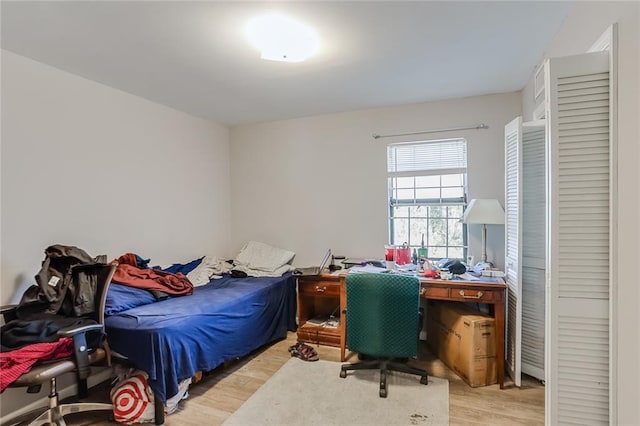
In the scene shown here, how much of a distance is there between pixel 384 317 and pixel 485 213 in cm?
140

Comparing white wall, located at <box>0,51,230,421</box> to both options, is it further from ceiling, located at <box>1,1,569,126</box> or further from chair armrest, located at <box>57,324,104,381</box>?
chair armrest, located at <box>57,324,104,381</box>

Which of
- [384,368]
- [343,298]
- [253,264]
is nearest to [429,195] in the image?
[343,298]

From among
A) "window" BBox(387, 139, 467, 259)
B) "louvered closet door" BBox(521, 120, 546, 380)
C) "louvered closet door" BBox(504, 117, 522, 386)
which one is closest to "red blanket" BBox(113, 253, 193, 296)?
"window" BBox(387, 139, 467, 259)

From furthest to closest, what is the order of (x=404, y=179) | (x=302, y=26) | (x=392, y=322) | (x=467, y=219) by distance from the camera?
(x=404, y=179), (x=467, y=219), (x=392, y=322), (x=302, y=26)

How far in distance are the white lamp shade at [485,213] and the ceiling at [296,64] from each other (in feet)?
3.71

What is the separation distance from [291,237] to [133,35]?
2.64 m

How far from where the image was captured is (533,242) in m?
2.52

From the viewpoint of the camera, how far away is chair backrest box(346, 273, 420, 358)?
2383 millimetres

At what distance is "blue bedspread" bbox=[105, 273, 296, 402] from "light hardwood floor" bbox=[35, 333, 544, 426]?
0.20 m

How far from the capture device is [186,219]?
12.3ft

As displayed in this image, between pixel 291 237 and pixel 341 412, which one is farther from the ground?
pixel 291 237
